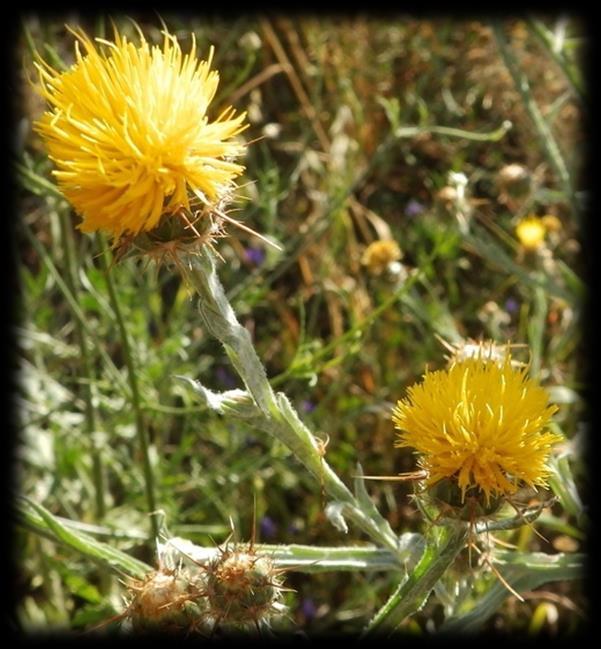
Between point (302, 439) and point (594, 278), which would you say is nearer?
point (302, 439)

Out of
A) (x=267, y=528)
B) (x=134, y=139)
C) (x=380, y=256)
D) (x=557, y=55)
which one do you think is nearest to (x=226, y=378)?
(x=267, y=528)

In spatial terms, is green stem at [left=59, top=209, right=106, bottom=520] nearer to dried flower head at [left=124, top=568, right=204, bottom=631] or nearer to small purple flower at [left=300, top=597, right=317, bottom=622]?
small purple flower at [left=300, top=597, right=317, bottom=622]

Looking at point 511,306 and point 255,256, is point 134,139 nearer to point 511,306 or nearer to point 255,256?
point 255,256

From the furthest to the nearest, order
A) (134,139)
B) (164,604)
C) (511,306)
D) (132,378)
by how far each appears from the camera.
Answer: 1. (511,306)
2. (132,378)
3. (164,604)
4. (134,139)

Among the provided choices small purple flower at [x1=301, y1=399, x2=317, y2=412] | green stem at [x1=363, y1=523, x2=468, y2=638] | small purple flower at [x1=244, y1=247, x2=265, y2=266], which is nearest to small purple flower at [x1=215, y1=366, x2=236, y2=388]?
small purple flower at [x1=301, y1=399, x2=317, y2=412]

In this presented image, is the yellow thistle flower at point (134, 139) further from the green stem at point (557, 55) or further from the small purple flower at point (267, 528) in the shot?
the small purple flower at point (267, 528)

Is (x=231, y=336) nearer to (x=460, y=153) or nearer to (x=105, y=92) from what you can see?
(x=105, y=92)

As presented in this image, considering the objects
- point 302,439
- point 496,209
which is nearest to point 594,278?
point 496,209
